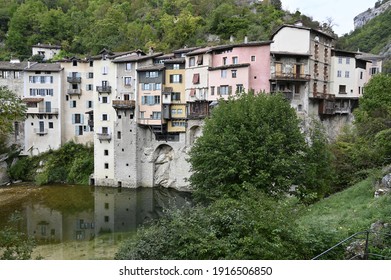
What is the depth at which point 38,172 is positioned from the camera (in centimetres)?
3981

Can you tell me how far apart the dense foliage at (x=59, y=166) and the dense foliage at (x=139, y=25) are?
2180cm

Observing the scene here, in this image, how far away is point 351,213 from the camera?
12.3 metres

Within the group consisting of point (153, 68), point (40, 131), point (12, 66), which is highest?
point (12, 66)

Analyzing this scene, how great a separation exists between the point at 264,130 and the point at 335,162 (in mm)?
7420

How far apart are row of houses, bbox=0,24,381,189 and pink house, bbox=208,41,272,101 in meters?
0.09

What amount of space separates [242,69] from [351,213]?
2046 cm

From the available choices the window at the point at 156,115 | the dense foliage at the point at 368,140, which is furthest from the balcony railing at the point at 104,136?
the dense foliage at the point at 368,140

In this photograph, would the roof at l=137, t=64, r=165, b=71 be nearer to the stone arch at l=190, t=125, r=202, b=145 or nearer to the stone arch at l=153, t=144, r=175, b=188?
the stone arch at l=190, t=125, r=202, b=145

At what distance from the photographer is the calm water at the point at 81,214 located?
872 inches

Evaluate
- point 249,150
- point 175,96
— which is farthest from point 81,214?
point 249,150

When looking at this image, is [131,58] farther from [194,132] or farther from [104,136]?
[194,132]

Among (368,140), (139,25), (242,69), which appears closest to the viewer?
(368,140)

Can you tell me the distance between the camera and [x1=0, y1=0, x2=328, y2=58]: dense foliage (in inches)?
2216

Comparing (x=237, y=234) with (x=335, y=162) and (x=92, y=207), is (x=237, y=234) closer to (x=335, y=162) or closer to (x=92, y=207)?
(x=335, y=162)
